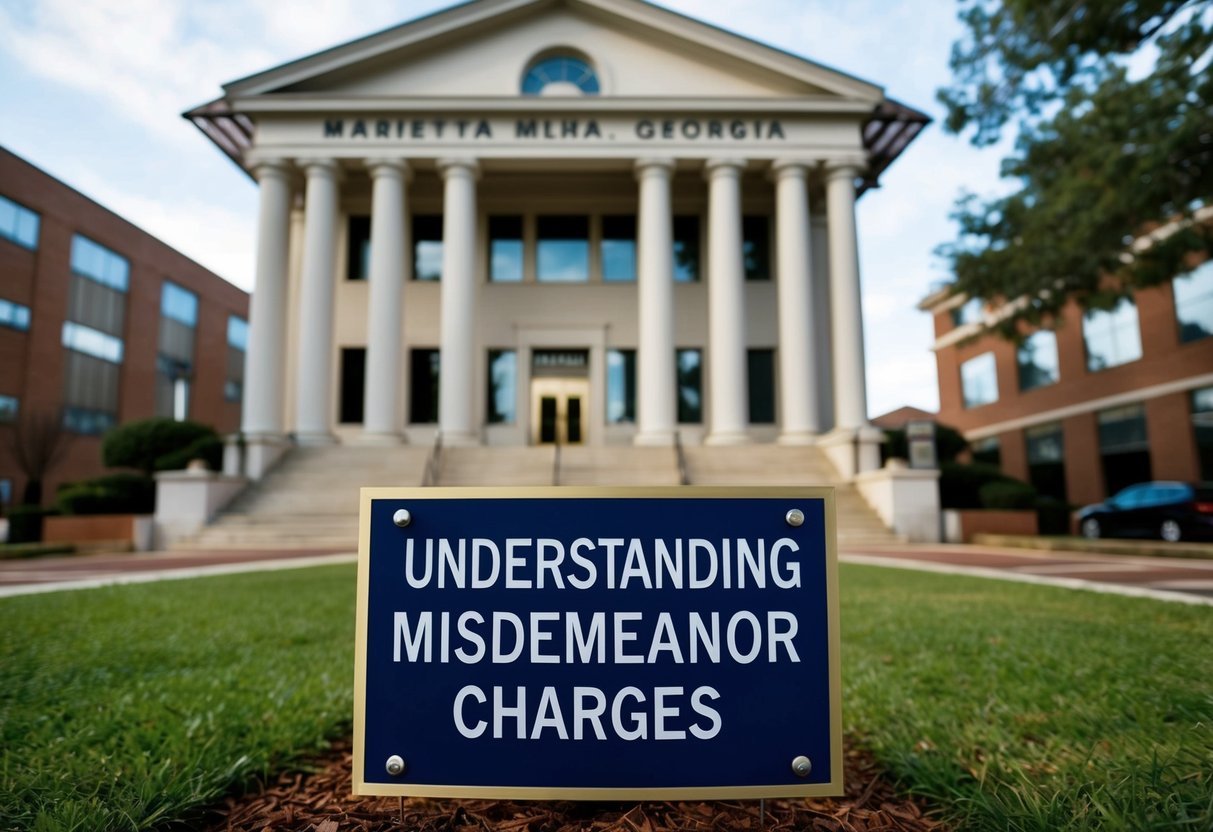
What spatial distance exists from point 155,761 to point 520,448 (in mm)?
17001

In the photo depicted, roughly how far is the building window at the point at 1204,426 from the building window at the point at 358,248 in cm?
2775

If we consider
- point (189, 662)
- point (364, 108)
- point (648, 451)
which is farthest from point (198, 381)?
point (189, 662)

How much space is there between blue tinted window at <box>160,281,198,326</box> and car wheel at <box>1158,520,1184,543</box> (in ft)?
147

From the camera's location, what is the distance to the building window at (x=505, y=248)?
2455 cm

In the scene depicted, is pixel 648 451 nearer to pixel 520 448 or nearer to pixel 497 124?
pixel 520 448

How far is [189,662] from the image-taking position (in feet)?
13.0

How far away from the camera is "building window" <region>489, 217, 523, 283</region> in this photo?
24.5 meters

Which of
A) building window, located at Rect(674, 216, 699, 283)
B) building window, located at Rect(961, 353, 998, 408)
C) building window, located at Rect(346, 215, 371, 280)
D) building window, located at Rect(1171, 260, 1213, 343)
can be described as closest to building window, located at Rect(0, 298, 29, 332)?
building window, located at Rect(346, 215, 371, 280)

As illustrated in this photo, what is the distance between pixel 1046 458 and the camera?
1292 inches

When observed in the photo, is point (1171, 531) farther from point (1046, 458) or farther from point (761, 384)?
point (1046, 458)

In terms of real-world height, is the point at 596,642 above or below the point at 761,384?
below

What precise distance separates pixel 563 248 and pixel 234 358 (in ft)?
101

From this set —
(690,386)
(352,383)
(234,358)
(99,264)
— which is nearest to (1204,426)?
(690,386)

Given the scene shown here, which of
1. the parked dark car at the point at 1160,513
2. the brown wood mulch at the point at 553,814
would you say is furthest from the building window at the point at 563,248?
the brown wood mulch at the point at 553,814
